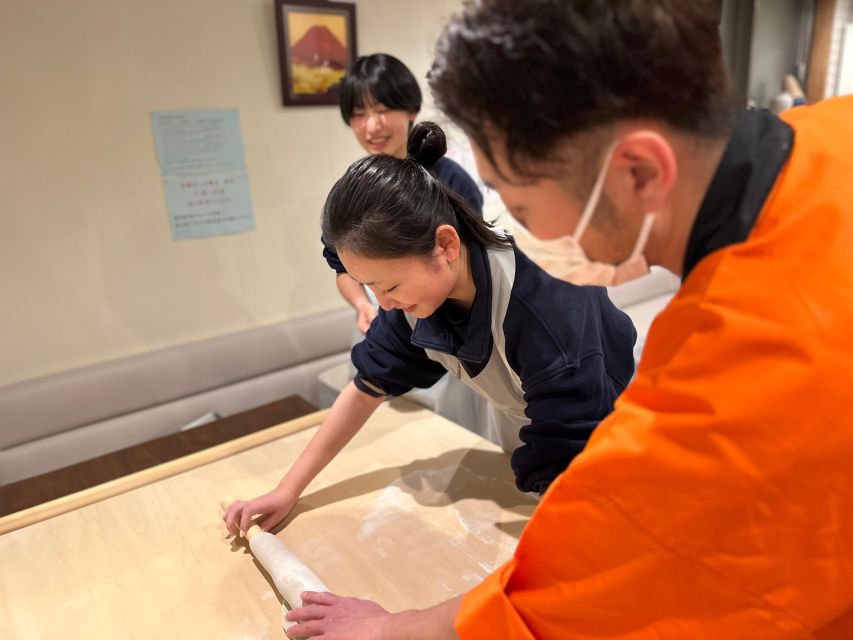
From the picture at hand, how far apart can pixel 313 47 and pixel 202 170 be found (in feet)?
1.92

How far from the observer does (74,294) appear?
1968mm

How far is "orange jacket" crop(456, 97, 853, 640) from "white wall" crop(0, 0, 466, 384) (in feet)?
5.45

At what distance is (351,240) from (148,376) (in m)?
1.50

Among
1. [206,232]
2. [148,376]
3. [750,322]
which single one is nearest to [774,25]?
[206,232]

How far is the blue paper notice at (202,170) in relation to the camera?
2035mm

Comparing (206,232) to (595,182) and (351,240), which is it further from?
(595,182)

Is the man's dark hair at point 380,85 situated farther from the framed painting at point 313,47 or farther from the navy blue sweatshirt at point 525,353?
the navy blue sweatshirt at point 525,353

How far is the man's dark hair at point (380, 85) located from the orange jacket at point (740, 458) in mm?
1207

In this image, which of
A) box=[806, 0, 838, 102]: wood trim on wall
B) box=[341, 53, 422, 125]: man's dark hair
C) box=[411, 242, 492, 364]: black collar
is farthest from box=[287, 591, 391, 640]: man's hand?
A: box=[806, 0, 838, 102]: wood trim on wall

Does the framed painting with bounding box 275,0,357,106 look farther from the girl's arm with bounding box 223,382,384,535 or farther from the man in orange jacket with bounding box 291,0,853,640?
the man in orange jacket with bounding box 291,0,853,640

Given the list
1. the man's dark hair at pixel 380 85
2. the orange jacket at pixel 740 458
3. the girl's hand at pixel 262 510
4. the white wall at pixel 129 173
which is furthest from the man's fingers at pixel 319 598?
the white wall at pixel 129 173

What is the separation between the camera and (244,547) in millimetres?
1066

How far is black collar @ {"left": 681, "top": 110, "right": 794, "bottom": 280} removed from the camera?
49 centimetres

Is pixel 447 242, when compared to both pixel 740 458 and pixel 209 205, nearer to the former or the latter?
pixel 740 458
